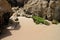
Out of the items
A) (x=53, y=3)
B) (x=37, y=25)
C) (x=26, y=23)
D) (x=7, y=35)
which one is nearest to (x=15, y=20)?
(x=26, y=23)

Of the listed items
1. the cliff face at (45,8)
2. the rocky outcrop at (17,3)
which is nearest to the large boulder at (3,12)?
the cliff face at (45,8)

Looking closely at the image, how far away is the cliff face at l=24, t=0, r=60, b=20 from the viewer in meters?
11.2

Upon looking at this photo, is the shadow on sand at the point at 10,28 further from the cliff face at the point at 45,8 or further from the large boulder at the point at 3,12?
the cliff face at the point at 45,8

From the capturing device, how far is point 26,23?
9797 mm

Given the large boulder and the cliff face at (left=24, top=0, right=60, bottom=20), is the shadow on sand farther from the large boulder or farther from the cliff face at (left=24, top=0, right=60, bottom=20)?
the cliff face at (left=24, top=0, right=60, bottom=20)

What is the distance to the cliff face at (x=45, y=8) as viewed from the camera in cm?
1115

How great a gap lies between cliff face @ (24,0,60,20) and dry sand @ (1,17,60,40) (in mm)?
1702

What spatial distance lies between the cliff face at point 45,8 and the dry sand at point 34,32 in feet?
5.58

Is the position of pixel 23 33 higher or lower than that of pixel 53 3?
lower

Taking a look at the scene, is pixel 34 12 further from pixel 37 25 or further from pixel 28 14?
pixel 37 25

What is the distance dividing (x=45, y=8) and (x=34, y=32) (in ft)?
12.1

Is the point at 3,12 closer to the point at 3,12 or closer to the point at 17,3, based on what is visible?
the point at 3,12

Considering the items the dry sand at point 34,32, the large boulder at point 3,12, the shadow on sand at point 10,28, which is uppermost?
the large boulder at point 3,12

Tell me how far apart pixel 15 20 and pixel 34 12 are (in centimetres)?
262
